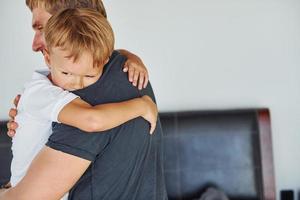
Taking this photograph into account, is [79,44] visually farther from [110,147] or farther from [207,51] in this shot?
[207,51]

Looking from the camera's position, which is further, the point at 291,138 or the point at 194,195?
the point at 291,138

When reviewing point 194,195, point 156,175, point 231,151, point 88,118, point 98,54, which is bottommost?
point 194,195

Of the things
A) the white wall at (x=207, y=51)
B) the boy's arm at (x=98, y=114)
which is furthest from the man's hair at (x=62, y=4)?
the white wall at (x=207, y=51)

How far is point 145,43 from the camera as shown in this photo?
2145 millimetres

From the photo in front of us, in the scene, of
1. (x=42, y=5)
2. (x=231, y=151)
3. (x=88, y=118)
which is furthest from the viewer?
(x=231, y=151)

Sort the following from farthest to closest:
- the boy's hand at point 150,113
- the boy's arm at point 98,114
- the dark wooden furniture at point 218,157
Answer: the dark wooden furniture at point 218,157 → the boy's hand at point 150,113 → the boy's arm at point 98,114

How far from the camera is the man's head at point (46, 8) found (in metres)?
0.92

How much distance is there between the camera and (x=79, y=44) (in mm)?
809

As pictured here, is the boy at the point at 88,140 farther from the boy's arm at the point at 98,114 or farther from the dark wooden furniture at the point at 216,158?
the dark wooden furniture at the point at 216,158

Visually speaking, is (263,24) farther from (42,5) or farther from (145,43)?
(42,5)

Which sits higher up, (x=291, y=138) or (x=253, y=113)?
(x=253, y=113)

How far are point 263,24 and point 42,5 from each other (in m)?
1.49

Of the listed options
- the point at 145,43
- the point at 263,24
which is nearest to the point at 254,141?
the point at 263,24

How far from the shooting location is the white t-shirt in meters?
0.84
